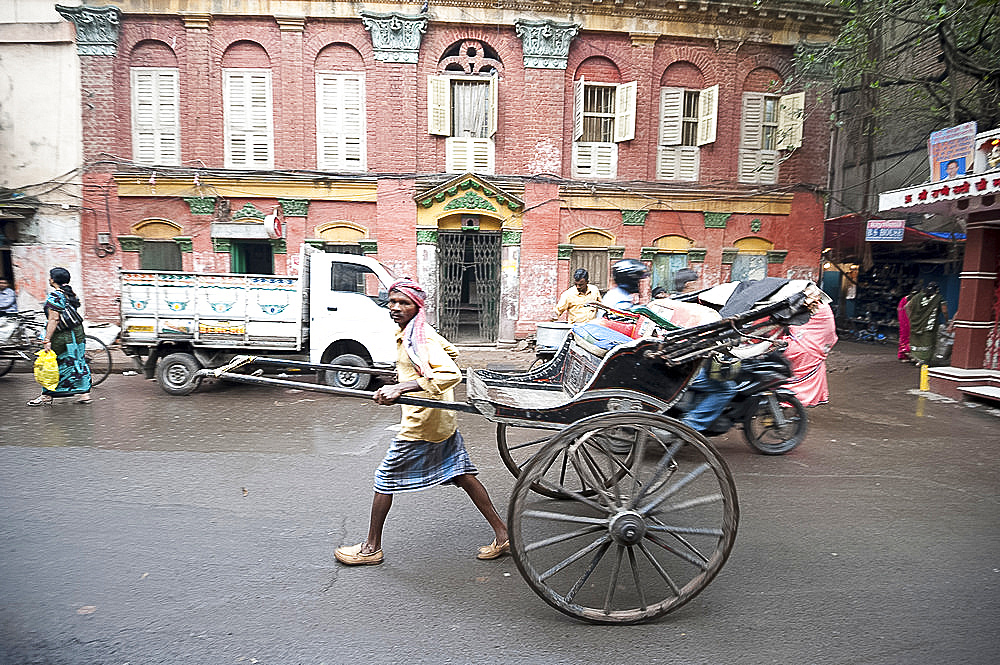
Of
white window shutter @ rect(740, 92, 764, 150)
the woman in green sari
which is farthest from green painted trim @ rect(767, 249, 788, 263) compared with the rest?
the woman in green sari

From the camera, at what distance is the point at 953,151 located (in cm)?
812

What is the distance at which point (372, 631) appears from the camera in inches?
111

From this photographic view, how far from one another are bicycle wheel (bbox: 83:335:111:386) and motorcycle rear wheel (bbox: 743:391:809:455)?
8.19 meters

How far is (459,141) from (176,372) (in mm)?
8173

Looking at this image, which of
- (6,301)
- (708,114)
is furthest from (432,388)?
(708,114)

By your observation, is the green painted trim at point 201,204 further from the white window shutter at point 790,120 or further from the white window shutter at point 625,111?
the white window shutter at point 790,120

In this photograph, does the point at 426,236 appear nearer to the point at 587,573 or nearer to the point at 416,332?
the point at 416,332

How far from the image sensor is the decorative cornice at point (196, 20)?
12.7 m

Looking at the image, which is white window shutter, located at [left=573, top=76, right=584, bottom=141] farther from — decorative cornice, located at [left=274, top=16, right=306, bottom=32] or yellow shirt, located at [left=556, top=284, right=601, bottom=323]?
decorative cornice, located at [left=274, top=16, right=306, bottom=32]

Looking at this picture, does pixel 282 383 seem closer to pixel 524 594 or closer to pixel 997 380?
pixel 524 594

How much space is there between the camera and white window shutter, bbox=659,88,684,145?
13830 mm

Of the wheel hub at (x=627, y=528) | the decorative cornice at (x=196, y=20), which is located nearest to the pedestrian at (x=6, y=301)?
the decorative cornice at (x=196, y=20)

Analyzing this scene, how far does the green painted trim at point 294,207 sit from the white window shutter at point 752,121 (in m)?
10.8

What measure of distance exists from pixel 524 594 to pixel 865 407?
7.17 metres
